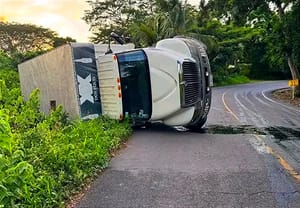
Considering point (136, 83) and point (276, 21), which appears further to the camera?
point (276, 21)

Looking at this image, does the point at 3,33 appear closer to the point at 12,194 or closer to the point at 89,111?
the point at 89,111

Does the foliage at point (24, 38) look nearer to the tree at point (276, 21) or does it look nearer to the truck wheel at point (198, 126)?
the tree at point (276, 21)

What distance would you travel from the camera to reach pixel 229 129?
41.7ft

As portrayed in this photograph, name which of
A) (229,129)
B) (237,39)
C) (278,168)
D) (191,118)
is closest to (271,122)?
(229,129)

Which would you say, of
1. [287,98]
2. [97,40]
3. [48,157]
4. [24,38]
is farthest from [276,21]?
[24,38]

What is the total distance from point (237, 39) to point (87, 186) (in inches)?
1713

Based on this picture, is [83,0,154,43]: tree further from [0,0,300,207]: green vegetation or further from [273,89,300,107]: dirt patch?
[273,89,300,107]: dirt patch

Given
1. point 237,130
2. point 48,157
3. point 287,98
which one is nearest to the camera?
point 48,157

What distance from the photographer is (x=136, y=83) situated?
1203 centimetres

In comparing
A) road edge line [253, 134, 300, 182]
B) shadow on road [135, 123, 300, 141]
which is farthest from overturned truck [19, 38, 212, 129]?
road edge line [253, 134, 300, 182]

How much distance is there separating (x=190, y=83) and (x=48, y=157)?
5854 mm

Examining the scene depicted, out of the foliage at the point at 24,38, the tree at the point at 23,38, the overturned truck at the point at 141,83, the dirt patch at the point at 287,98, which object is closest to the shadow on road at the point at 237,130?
the overturned truck at the point at 141,83

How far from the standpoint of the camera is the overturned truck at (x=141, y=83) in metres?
11.7

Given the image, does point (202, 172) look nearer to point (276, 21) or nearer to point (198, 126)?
point (198, 126)
